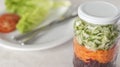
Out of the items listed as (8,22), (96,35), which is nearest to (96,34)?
(96,35)

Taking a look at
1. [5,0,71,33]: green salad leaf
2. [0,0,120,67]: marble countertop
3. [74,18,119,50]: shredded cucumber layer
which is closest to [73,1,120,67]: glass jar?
[74,18,119,50]: shredded cucumber layer

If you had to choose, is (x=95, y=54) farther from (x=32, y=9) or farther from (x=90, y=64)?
(x=32, y=9)

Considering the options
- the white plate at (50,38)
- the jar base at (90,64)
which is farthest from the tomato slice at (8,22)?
the jar base at (90,64)

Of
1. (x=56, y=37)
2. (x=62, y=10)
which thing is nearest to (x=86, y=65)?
(x=56, y=37)

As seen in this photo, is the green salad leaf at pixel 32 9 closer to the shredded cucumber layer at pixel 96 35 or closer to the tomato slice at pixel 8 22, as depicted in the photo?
the tomato slice at pixel 8 22

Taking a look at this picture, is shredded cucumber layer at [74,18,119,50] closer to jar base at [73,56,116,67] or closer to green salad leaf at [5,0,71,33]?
jar base at [73,56,116,67]

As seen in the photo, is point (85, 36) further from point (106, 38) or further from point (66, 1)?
point (66, 1)
